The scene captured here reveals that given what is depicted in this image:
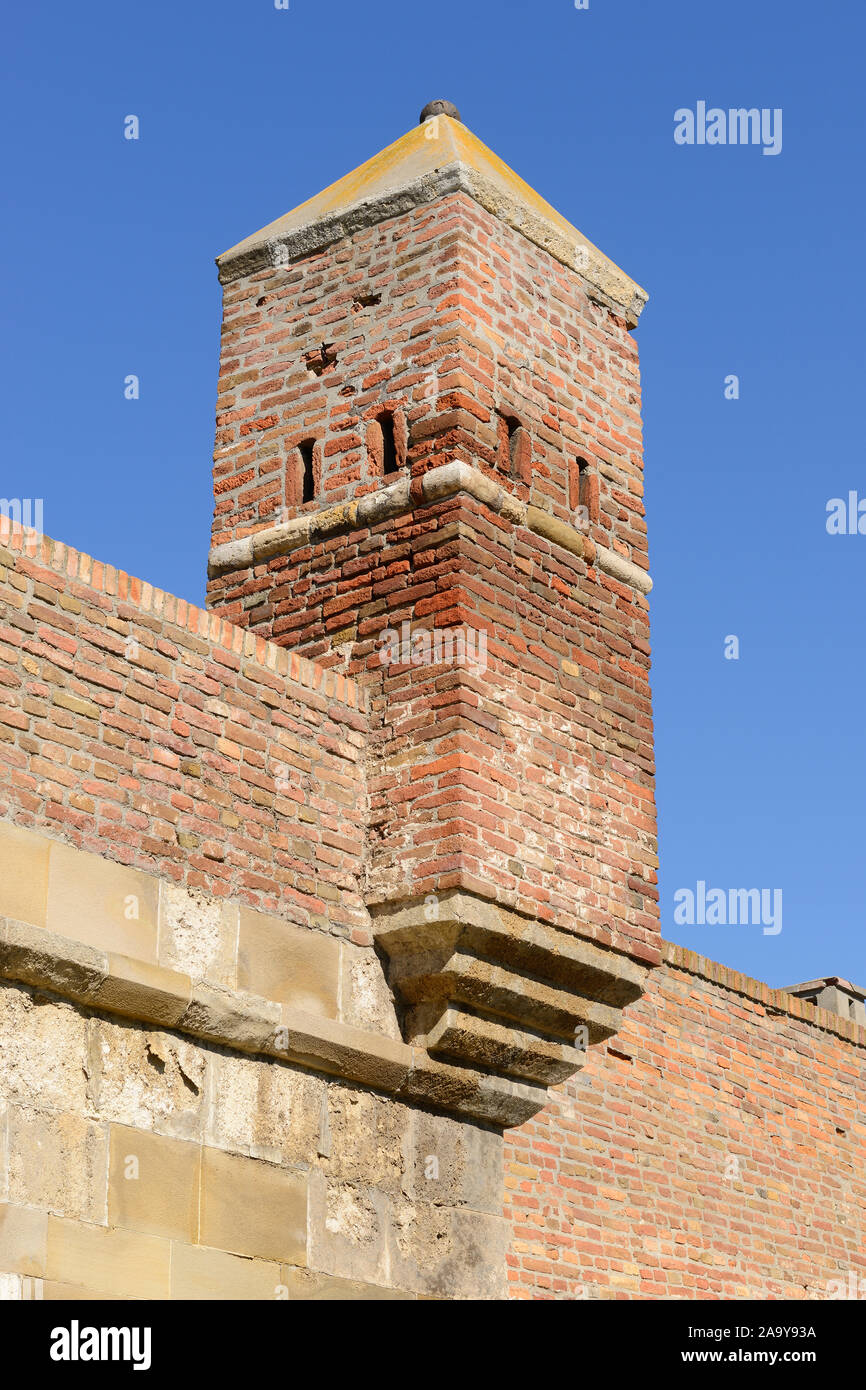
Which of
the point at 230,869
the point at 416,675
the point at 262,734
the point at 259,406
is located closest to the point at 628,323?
the point at 259,406

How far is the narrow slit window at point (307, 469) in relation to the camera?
8172mm

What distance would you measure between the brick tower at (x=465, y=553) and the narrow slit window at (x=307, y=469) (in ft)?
0.03

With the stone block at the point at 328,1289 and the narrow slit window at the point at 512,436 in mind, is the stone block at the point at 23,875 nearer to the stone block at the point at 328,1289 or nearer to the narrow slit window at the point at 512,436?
the stone block at the point at 328,1289

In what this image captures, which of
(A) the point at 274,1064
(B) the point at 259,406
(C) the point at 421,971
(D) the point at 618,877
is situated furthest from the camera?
(B) the point at 259,406

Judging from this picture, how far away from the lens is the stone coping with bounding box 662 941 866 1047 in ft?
37.7

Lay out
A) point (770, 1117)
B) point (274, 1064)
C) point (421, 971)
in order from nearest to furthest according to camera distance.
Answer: point (274, 1064) → point (421, 971) → point (770, 1117)

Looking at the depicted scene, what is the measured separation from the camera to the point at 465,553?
746 centimetres

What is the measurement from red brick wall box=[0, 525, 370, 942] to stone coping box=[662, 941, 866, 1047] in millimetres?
4621

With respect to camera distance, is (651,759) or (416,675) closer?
(416,675)

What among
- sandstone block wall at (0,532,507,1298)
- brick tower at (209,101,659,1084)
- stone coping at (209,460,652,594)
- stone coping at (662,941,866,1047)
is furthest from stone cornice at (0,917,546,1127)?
stone coping at (662,941,866,1047)

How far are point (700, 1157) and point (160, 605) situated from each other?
6.09 metres
